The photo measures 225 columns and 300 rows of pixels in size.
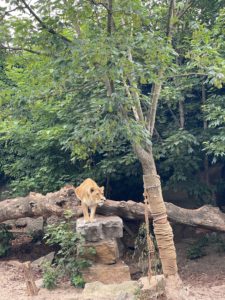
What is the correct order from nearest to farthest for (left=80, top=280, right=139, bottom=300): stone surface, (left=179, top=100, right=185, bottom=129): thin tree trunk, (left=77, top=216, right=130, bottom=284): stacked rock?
1. (left=80, top=280, right=139, bottom=300): stone surface
2. (left=77, top=216, right=130, bottom=284): stacked rock
3. (left=179, top=100, right=185, bottom=129): thin tree trunk

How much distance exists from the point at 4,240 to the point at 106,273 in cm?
337

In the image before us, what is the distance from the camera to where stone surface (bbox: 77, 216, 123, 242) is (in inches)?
311

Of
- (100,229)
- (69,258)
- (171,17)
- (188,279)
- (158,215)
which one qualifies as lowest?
(188,279)

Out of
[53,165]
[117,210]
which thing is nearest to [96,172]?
[53,165]

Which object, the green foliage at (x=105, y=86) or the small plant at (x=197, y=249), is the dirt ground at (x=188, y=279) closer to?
the small plant at (x=197, y=249)

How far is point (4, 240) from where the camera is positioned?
402 inches

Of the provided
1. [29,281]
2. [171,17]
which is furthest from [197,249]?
[171,17]

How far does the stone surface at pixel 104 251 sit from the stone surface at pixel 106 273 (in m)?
0.12

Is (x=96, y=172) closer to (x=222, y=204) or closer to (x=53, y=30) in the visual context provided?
(x=222, y=204)

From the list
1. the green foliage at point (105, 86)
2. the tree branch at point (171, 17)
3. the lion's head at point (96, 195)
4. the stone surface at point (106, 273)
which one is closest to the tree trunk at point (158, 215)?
the green foliage at point (105, 86)

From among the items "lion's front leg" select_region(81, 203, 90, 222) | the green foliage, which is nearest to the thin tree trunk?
the green foliage

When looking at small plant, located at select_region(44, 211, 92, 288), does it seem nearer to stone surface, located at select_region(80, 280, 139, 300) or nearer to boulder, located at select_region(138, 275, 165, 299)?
stone surface, located at select_region(80, 280, 139, 300)

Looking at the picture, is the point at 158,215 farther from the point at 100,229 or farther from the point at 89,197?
the point at 89,197

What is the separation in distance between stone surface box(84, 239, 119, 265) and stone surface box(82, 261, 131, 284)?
12cm
